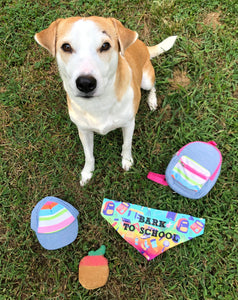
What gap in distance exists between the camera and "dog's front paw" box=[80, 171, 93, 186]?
322 cm

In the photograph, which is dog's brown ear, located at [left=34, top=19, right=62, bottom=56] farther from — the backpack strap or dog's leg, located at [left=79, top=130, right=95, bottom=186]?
the backpack strap

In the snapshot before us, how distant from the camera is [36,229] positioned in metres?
3.06

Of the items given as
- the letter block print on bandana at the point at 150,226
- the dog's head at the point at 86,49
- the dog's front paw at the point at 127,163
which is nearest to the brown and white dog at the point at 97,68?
the dog's head at the point at 86,49

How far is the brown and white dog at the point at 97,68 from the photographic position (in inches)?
70.6

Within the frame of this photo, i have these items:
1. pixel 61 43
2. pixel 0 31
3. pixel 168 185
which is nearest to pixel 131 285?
pixel 168 185

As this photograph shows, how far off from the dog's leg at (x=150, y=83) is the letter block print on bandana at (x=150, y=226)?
51.9 inches

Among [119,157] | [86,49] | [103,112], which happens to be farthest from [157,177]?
[86,49]

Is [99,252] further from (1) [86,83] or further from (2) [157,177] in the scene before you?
(1) [86,83]

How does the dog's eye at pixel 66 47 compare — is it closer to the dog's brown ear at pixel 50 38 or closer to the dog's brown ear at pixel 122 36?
the dog's brown ear at pixel 50 38

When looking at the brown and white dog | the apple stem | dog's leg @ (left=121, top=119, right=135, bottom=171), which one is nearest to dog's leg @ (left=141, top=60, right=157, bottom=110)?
the brown and white dog

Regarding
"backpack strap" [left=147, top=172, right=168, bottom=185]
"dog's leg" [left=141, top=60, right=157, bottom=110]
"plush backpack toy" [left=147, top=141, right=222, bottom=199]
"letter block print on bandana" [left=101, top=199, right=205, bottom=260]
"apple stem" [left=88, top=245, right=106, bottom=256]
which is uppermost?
"dog's leg" [left=141, top=60, right=157, bottom=110]

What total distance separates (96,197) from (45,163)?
0.79 metres

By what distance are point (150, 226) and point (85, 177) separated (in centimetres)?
96

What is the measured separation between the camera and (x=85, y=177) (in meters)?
3.23
